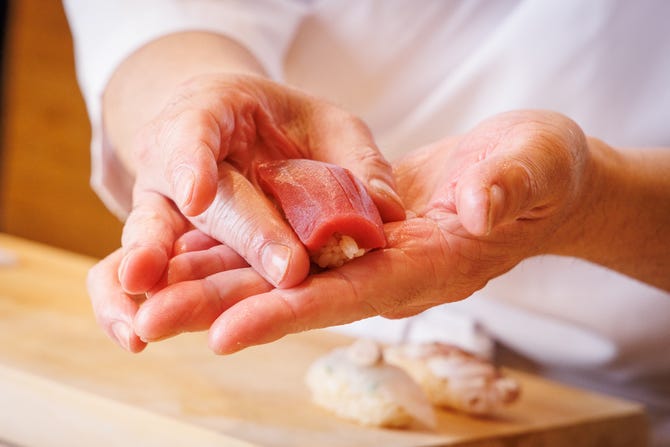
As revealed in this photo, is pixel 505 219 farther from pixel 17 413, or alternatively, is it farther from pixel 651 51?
pixel 651 51

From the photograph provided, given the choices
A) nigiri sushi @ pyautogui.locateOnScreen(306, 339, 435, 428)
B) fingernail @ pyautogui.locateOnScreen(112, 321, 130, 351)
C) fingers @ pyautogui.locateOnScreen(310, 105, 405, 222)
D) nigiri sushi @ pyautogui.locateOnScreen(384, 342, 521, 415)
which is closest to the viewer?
fingernail @ pyautogui.locateOnScreen(112, 321, 130, 351)

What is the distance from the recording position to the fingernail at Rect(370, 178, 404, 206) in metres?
1.02

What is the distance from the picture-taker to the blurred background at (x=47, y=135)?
398 cm

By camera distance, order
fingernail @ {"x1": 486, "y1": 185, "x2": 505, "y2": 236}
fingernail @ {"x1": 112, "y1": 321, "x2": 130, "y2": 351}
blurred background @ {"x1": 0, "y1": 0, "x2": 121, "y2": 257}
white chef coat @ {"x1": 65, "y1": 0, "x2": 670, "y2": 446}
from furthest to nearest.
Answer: blurred background @ {"x1": 0, "y1": 0, "x2": 121, "y2": 257} < white chef coat @ {"x1": 65, "y1": 0, "x2": 670, "y2": 446} < fingernail @ {"x1": 112, "y1": 321, "x2": 130, "y2": 351} < fingernail @ {"x1": 486, "y1": 185, "x2": 505, "y2": 236}

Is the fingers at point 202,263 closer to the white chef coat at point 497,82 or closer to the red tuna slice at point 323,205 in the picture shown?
the red tuna slice at point 323,205

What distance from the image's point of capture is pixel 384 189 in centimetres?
102

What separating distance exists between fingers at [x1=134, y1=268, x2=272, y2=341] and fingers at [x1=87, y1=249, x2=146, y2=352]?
6 cm

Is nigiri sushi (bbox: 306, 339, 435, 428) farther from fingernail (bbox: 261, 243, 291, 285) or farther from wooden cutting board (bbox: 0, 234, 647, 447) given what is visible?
fingernail (bbox: 261, 243, 291, 285)

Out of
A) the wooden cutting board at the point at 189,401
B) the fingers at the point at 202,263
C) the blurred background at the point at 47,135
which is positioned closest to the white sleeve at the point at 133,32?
the wooden cutting board at the point at 189,401

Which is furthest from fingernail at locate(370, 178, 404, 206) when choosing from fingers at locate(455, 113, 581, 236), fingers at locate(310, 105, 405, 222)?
fingers at locate(455, 113, 581, 236)

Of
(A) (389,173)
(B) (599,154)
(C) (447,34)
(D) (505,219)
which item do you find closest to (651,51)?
(C) (447,34)

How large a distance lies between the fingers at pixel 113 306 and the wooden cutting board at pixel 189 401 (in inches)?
8.3

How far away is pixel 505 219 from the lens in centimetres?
82

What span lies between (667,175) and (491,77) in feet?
1.74
